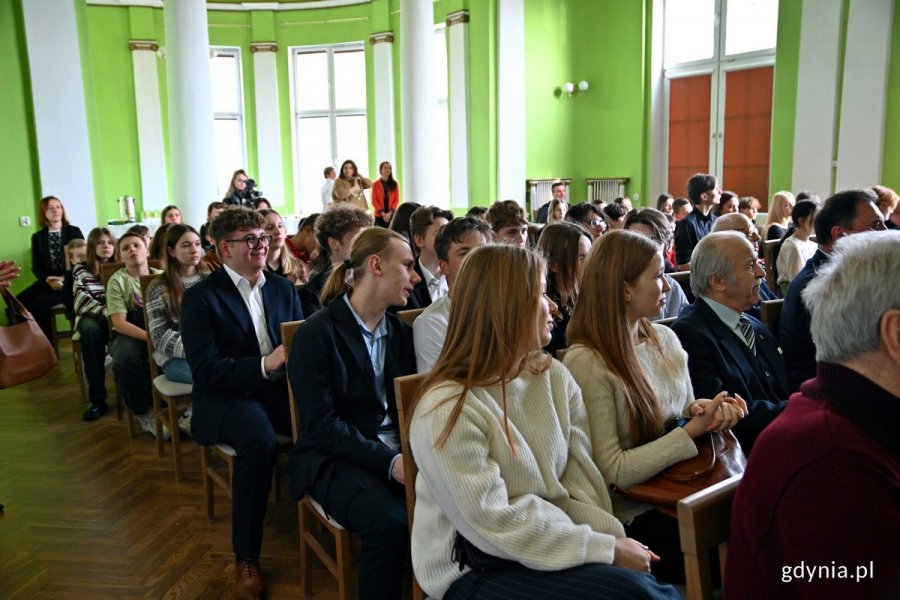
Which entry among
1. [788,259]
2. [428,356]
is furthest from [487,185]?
[428,356]

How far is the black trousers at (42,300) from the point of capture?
595 cm

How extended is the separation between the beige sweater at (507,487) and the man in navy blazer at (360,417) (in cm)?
41

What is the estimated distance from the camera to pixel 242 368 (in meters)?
2.67

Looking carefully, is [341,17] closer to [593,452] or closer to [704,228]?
[704,228]

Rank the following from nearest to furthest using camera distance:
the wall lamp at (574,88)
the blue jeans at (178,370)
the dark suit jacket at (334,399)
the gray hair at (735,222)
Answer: the dark suit jacket at (334,399)
the blue jeans at (178,370)
the gray hair at (735,222)
the wall lamp at (574,88)

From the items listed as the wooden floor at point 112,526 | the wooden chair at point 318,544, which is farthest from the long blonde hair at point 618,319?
the wooden floor at point 112,526

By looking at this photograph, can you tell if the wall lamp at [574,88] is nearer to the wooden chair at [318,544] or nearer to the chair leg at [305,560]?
the wooden chair at [318,544]

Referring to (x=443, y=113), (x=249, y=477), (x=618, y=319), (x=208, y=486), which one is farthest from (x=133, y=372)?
(x=443, y=113)

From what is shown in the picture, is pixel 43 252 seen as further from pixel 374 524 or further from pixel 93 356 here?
pixel 374 524

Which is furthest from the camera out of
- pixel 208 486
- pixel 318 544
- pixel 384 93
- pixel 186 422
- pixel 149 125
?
pixel 384 93

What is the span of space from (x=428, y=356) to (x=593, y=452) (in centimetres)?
72

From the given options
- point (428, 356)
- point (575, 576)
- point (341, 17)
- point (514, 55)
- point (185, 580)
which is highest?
point (341, 17)

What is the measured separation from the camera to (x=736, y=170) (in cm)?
976

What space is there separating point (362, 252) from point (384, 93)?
33.7 feet
